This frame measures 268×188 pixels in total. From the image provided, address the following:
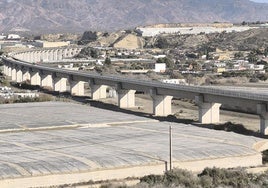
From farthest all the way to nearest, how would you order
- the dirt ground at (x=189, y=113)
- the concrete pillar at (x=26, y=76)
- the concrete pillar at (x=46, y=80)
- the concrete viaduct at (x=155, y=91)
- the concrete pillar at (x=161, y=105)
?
the concrete pillar at (x=26, y=76), the concrete pillar at (x=46, y=80), the concrete pillar at (x=161, y=105), the dirt ground at (x=189, y=113), the concrete viaduct at (x=155, y=91)

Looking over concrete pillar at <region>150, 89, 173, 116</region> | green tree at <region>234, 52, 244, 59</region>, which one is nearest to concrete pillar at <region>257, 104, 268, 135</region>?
concrete pillar at <region>150, 89, 173, 116</region>

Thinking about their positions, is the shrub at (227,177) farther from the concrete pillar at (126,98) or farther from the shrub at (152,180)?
the concrete pillar at (126,98)

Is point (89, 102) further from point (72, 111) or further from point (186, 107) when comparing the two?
point (72, 111)

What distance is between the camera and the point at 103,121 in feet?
175

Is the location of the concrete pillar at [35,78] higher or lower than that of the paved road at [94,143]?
lower

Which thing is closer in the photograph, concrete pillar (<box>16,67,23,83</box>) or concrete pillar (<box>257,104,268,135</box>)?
concrete pillar (<box>257,104,268,135</box>)

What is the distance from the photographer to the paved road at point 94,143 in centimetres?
3525

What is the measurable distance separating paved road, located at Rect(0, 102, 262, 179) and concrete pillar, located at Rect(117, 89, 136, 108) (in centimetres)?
1513

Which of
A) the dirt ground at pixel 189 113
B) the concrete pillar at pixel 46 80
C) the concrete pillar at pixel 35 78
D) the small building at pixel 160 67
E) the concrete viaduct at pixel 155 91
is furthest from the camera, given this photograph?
the small building at pixel 160 67

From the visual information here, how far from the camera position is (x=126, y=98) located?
244 feet

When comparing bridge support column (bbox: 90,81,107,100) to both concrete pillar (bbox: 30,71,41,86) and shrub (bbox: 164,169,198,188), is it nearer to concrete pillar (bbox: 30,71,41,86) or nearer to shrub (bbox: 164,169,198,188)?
concrete pillar (bbox: 30,71,41,86)

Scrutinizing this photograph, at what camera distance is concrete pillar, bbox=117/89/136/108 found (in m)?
73.8

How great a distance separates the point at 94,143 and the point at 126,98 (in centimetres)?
3232

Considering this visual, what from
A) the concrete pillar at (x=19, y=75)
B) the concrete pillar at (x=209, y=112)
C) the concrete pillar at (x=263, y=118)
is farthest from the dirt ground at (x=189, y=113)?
the concrete pillar at (x=19, y=75)
